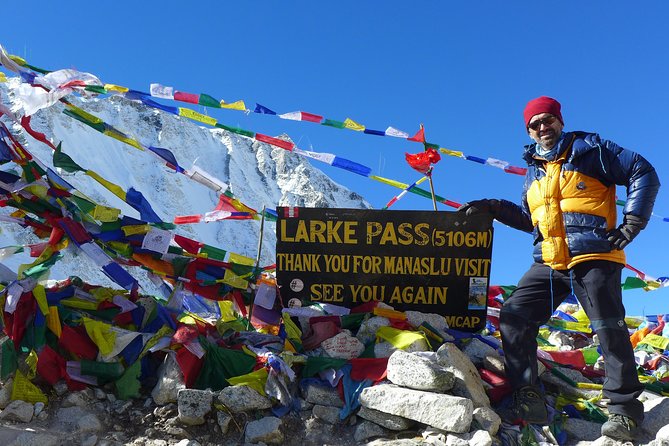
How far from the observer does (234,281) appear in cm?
506

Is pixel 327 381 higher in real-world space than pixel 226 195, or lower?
lower

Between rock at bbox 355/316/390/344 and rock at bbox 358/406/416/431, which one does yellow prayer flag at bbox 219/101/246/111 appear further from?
rock at bbox 358/406/416/431

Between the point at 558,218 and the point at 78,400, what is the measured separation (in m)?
3.41

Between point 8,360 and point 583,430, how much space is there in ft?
12.7

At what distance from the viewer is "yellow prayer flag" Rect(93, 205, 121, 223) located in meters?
4.83

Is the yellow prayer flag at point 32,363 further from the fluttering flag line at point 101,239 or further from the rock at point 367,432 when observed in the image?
the rock at point 367,432

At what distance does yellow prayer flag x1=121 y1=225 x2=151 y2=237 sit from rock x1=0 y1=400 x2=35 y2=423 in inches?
60.0

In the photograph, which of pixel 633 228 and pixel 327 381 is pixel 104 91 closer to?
pixel 327 381

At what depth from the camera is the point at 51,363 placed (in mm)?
4172

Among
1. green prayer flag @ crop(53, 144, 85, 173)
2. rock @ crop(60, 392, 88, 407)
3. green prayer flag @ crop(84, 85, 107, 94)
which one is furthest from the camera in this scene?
green prayer flag @ crop(84, 85, 107, 94)

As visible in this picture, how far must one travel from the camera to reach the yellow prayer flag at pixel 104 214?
4828 millimetres

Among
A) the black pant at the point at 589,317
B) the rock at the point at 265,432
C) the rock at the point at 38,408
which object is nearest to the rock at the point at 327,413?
the rock at the point at 265,432

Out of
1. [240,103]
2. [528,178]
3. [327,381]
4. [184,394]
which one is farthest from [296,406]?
[240,103]

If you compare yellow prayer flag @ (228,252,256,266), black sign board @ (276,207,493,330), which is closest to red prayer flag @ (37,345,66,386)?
yellow prayer flag @ (228,252,256,266)
